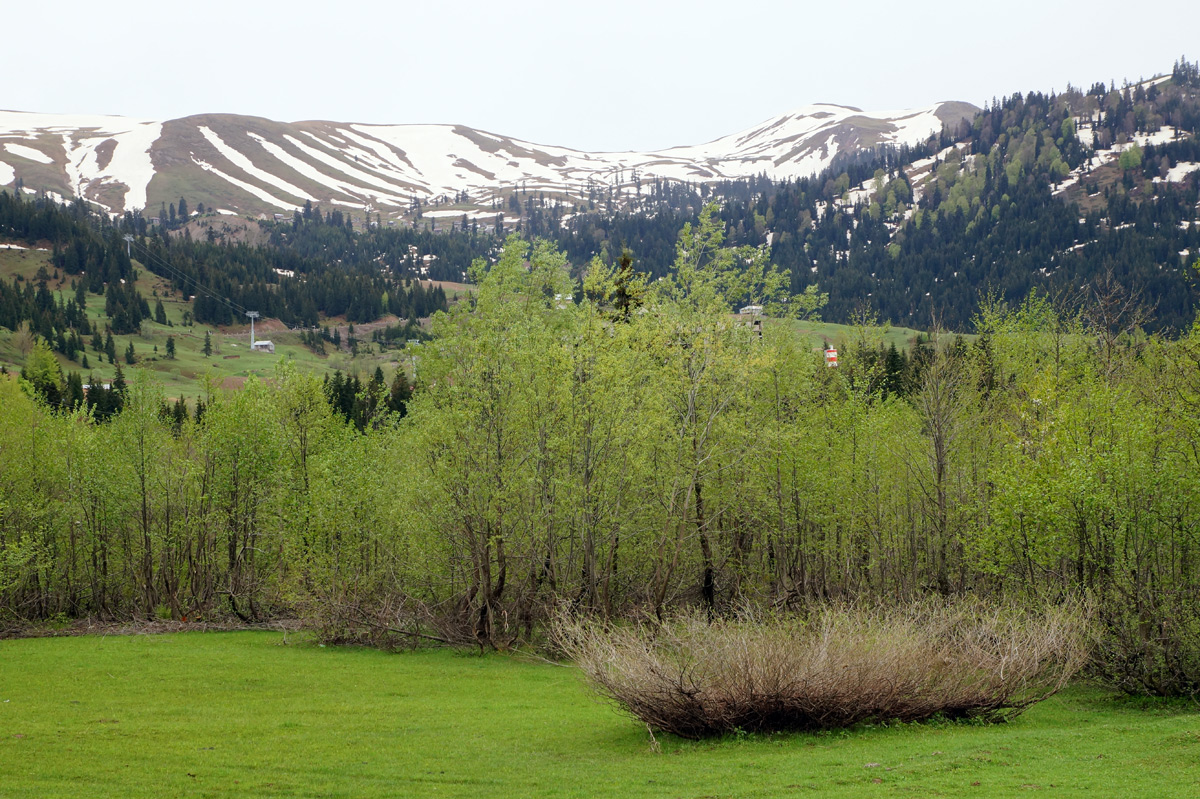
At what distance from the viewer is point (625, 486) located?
36.9m

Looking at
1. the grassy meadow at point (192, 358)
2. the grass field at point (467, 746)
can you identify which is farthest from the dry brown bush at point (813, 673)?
the grassy meadow at point (192, 358)

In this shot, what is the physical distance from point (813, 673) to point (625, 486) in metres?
18.1

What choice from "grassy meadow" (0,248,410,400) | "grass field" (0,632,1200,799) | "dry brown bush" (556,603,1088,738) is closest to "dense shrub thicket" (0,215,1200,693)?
"grass field" (0,632,1200,799)

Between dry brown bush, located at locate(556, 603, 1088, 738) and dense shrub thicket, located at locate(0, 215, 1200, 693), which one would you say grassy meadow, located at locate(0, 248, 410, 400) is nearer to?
dense shrub thicket, located at locate(0, 215, 1200, 693)

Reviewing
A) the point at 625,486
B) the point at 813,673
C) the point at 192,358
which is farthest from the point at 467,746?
the point at 192,358

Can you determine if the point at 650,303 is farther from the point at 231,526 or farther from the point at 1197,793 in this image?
the point at 1197,793

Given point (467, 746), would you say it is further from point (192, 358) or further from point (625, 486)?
point (192, 358)

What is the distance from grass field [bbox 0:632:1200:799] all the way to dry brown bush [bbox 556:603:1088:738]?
0.55 metres

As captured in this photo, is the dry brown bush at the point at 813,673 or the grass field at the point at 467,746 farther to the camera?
the dry brown bush at the point at 813,673

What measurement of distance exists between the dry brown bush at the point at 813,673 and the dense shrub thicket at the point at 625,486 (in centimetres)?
641

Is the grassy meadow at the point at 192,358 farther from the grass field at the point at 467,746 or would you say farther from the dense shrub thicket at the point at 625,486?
the grass field at the point at 467,746

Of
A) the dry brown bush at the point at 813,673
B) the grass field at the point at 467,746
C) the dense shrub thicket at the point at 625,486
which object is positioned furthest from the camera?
the dense shrub thicket at the point at 625,486

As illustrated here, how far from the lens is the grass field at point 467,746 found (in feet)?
49.5

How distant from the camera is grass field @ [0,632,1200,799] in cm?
1508
